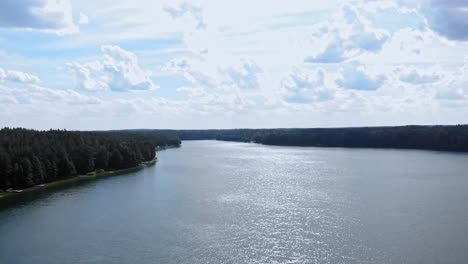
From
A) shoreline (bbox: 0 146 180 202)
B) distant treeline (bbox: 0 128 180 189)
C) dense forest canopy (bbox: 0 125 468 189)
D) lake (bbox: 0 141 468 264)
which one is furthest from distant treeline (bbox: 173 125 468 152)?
shoreline (bbox: 0 146 180 202)

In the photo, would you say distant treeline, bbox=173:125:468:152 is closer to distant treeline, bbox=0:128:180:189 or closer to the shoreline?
distant treeline, bbox=0:128:180:189

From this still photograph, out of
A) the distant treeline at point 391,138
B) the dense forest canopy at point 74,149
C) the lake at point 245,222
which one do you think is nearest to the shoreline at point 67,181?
the dense forest canopy at point 74,149

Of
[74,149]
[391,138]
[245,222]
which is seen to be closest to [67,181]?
[74,149]

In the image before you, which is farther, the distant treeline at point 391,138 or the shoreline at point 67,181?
the distant treeline at point 391,138

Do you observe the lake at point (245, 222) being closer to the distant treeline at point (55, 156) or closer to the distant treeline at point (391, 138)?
the distant treeline at point (55, 156)

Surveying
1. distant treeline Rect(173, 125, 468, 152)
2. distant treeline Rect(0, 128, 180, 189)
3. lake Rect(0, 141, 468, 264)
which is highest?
distant treeline Rect(173, 125, 468, 152)

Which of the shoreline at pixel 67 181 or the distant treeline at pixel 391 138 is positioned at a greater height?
the distant treeline at pixel 391 138

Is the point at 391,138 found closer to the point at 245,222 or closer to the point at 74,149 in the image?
the point at 74,149
